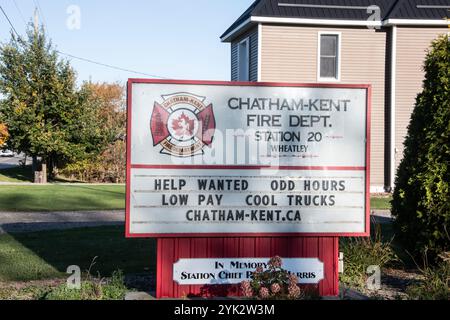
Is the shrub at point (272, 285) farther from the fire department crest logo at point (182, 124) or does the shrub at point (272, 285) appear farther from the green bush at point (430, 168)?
the green bush at point (430, 168)

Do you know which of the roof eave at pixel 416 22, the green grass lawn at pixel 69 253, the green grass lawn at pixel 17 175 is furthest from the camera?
the green grass lawn at pixel 17 175

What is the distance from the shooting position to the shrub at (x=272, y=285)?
5758 millimetres

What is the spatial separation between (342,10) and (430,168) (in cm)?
1623

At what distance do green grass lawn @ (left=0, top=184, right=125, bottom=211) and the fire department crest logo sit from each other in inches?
447

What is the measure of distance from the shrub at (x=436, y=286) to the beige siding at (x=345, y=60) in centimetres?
1605

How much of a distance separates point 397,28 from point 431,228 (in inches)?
645

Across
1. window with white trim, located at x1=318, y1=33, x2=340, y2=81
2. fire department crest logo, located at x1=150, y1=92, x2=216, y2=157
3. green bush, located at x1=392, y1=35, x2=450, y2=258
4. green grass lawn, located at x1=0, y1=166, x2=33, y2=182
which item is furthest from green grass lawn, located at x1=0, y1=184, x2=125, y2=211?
fire department crest logo, located at x1=150, y1=92, x2=216, y2=157

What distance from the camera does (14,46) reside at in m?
30.1

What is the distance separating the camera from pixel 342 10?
906 inches

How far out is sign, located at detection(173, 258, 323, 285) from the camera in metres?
6.66

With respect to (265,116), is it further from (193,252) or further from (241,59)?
(241,59)

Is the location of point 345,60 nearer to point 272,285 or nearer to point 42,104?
point 42,104

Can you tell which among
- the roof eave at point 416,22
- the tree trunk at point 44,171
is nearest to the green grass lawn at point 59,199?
the tree trunk at point 44,171

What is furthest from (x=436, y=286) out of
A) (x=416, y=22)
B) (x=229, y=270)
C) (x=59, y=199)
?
(x=416, y=22)
